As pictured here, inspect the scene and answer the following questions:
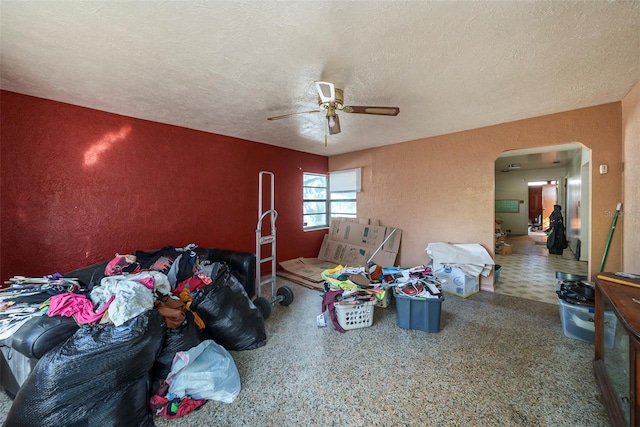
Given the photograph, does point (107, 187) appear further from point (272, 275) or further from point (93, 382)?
point (93, 382)

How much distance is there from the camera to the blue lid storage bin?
2.42 meters

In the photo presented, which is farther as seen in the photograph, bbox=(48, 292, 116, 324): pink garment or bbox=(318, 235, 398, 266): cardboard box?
bbox=(318, 235, 398, 266): cardboard box

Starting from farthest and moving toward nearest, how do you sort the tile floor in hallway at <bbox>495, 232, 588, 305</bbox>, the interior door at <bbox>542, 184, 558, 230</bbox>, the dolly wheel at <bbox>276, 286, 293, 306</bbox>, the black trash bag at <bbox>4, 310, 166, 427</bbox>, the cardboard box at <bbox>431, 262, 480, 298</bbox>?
the interior door at <bbox>542, 184, 558, 230</bbox> → the tile floor in hallway at <bbox>495, 232, 588, 305</bbox> → the cardboard box at <bbox>431, 262, 480, 298</bbox> → the dolly wheel at <bbox>276, 286, 293, 306</bbox> → the black trash bag at <bbox>4, 310, 166, 427</bbox>

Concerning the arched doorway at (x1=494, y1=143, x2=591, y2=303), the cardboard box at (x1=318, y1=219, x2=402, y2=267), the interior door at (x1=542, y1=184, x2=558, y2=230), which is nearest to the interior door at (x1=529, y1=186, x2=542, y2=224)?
the arched doorway at (x1=494, y1=143, x2=591, y2=303)

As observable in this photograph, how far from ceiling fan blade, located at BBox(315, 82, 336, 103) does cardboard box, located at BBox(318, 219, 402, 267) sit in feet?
9.47

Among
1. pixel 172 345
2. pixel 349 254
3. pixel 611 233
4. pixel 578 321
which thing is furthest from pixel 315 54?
pixel 349 254

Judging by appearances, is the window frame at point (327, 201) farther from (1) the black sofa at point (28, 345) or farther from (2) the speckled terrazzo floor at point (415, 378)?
(1) the black sofa at point (28, 345)

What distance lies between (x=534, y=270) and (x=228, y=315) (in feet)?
18.2

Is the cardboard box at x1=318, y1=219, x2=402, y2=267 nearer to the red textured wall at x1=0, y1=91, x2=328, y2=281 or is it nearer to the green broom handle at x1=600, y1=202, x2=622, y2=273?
the red textured wall at x1=0, y1=91, x2=328, y2=281

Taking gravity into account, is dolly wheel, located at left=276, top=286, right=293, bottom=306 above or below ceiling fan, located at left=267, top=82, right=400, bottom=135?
below

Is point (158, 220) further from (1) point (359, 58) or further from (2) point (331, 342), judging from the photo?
(1) point (359, 58)

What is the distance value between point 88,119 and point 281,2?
2698 mm

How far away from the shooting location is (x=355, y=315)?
254 centimetres

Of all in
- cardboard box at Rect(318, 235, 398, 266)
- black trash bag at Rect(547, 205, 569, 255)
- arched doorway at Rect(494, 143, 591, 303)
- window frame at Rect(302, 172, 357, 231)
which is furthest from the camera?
black trash bag at Rect(547, 205, 569, 255)
